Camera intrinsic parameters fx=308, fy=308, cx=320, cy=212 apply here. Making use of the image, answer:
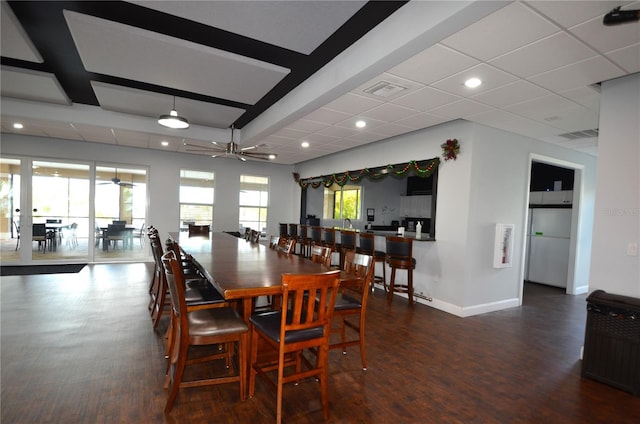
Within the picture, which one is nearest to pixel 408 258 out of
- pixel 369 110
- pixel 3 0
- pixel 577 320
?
pixel 369 110

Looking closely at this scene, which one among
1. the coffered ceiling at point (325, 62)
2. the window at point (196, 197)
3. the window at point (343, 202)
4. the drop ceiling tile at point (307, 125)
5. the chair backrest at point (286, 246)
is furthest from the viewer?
the window at point (343, 202)

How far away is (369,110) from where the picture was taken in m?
3.95

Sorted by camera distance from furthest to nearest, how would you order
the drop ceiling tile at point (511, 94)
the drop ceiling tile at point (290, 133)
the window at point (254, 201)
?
the window at point (254, 201), the drop ceiling tile at point (290, 133), the drop ceiling tile at point (511, 94)

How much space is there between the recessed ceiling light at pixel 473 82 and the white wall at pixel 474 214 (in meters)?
1.31

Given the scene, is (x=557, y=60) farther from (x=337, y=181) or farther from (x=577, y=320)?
(x=337, y=181)

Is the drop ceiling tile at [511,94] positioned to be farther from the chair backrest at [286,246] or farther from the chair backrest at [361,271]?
the chair backrest at [286,246]

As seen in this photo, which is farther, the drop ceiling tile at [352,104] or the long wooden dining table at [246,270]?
the drop ceiling tile at [352,104]

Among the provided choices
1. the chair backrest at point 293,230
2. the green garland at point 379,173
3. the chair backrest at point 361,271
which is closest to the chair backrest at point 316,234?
the chair backrest at point 293,230

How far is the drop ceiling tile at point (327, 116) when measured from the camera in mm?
4059

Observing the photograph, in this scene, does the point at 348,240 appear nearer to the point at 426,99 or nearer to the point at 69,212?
the point at 426,99

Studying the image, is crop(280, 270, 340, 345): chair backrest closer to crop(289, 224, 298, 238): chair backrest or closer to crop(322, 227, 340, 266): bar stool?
crop(322, 227, 340, 266): bar stool

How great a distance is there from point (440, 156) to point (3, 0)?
16.3 feet

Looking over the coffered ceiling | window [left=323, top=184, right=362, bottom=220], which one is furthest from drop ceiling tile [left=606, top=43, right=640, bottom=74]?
window [left=323, top=184, right=362, bottom=220]

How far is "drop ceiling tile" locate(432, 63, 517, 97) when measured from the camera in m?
2.77
